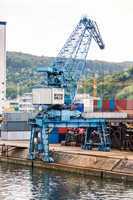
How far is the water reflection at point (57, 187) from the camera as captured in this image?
55.7 metres

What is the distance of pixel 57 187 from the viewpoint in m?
61.0

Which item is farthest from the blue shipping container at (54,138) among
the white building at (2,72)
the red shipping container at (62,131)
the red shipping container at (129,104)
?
the white building at (2,72)

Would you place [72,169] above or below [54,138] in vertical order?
below

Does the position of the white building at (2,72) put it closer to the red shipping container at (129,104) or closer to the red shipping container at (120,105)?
the red shipping container at (120,105)

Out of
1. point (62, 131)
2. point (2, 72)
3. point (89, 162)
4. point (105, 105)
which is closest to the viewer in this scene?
point (89, 162)

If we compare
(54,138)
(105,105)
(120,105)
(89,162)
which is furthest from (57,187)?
(54,138)

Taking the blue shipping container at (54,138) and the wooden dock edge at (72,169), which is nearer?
the wooden dock edge at (72,169)

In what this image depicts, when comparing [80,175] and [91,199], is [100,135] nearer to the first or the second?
[80,175]

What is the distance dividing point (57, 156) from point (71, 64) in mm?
16327

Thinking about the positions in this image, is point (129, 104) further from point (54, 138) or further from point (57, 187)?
point (57, 187)

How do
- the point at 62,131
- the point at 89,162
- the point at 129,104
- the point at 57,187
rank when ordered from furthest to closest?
the point at 62,131
the point at 129,104
the point at 89,162
the point at 57,187

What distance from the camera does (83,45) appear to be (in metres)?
92.1

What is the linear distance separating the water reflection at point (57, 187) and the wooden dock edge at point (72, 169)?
4.71ft

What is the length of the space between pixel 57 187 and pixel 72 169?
11289 millimetres
